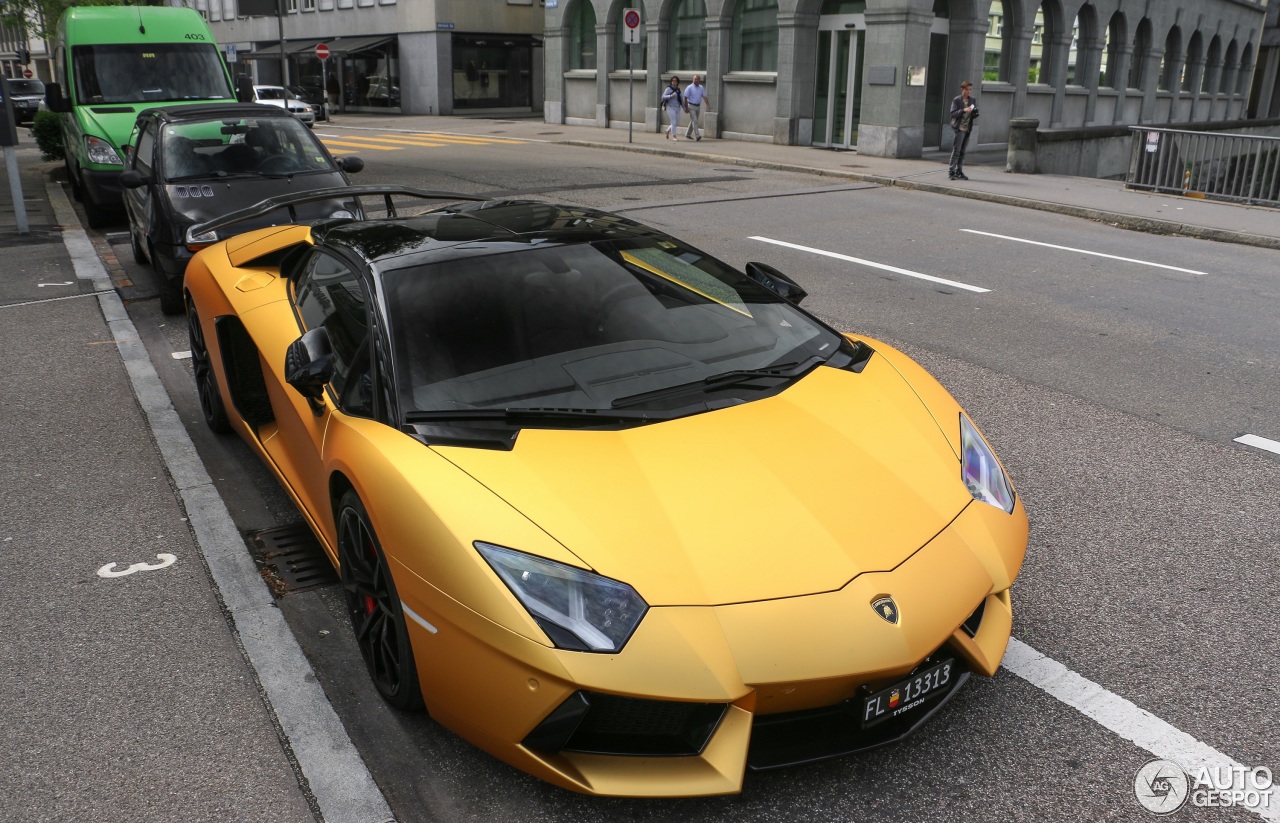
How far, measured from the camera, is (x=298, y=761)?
10.1 feet

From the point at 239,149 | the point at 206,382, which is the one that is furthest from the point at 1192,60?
the point at 206,382

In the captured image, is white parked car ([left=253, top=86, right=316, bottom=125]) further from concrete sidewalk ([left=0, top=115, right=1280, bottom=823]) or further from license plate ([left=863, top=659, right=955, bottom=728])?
license plate ([left=863, top=659, right=955, bottom=728])

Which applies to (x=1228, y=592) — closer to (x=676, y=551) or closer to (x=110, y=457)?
(x=676, y=551)

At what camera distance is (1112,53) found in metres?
35.6

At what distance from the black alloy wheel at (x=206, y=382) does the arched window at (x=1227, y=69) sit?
52.8 meters

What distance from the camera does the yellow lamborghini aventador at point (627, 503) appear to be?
2.62 meters

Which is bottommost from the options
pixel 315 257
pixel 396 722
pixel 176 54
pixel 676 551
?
pixel 396 722

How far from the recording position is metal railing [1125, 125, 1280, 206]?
16969 millimetres

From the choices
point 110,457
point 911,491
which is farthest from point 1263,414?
point 110,457

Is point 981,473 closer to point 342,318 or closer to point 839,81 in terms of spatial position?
point 342,318

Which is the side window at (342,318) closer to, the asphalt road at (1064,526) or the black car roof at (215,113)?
the asphalt road at (1064,526)

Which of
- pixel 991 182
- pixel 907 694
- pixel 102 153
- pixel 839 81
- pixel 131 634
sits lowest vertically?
pixel 131 634

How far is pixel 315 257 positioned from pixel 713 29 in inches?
1029

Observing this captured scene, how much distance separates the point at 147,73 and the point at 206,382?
10.6 meters
